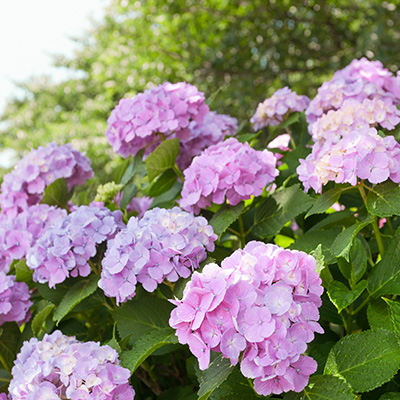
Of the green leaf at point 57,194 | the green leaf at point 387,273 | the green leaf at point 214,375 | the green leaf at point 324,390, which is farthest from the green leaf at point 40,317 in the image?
the green leaf at point 387,273

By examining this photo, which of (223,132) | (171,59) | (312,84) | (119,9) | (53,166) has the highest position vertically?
(53,166)

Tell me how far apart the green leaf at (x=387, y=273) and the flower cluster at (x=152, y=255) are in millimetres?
375

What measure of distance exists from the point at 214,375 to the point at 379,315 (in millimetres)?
377

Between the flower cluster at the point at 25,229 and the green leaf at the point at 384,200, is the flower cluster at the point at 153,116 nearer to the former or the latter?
the flower cluster at the point at 25,229

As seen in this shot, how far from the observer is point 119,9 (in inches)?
281

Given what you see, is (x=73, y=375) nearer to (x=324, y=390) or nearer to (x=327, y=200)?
(x=324, y=390)

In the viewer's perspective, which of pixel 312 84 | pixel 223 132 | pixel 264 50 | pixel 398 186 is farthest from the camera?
pixel 312 84

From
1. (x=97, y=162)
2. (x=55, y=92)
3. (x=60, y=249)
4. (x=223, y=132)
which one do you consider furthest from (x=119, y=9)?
(x=55, y=92)

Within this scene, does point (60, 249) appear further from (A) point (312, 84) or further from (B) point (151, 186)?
(A) point (312, 84)

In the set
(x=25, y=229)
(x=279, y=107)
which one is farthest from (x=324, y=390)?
(x=279, y=107)

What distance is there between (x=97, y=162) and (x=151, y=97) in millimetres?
8352

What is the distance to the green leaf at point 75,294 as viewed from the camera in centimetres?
130

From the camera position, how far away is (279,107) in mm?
1841

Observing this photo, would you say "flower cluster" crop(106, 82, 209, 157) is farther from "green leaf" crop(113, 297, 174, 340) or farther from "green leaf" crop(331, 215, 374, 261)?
"green leaf" crop(331, 215, 374, 261)
